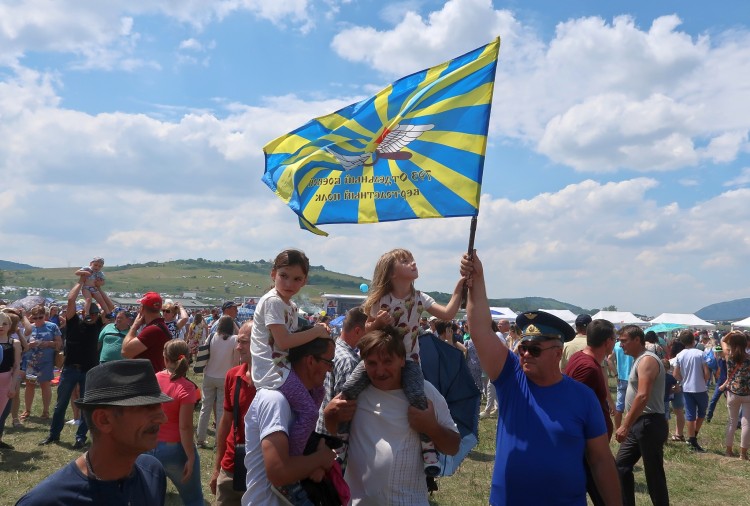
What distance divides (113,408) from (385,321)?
1.91m

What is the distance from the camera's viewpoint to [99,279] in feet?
27.0

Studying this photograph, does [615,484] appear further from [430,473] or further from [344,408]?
[344,408]

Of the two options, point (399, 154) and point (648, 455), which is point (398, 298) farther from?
point (648, 455)

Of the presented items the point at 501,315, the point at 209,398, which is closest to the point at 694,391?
the point at 209,398

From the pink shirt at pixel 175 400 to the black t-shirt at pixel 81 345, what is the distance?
4.63m

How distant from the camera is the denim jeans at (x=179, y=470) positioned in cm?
498

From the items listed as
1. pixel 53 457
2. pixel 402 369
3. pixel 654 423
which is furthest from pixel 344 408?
pixel 53 457

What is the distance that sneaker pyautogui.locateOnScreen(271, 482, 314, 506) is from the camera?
10.0 feet

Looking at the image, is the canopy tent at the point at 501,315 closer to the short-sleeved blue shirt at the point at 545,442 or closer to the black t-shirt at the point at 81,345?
the black t-shirt at the point at 81,345

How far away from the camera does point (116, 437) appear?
89.0 inches

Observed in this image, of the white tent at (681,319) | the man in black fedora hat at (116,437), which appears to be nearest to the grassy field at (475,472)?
the man in black fedora hat at (116,437)

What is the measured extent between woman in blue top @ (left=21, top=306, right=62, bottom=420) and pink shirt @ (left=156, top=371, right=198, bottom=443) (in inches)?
281

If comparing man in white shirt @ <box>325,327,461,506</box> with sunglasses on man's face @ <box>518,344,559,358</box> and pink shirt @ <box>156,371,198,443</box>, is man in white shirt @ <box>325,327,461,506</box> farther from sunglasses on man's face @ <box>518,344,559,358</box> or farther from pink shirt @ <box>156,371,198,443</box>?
pink shirt @ <box>156,371,198,443</box>

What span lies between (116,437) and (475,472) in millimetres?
7265
